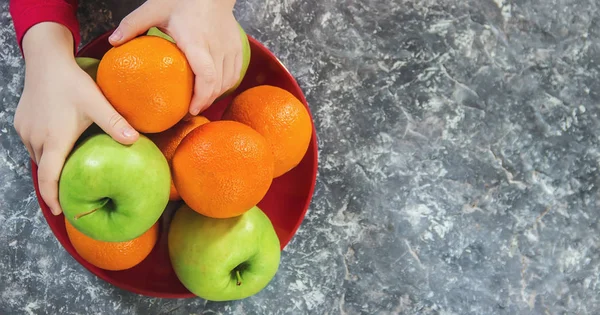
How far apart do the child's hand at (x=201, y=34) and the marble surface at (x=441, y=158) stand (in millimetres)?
167

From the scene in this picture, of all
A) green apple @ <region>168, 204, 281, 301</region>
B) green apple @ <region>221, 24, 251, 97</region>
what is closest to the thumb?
green apple @ <region>221, 24, 251, 97</region>

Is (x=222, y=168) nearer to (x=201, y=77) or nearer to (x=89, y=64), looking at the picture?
(x=201, y=77)

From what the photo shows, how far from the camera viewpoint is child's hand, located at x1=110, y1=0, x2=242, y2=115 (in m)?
0.57

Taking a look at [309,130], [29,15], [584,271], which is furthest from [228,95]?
[584,271]

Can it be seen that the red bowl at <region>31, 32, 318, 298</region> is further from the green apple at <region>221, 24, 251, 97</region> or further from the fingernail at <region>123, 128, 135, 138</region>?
the fingernail at <region>123, 128, 135, 138</region>

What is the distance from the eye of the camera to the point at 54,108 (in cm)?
58

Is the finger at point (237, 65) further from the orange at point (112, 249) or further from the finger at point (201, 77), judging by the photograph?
the orange at point (112, 249)

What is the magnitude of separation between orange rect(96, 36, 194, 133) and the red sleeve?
16 centimetres

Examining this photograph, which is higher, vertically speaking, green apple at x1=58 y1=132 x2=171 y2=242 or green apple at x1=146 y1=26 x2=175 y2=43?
green apple at x1=146 y1=26 x2=175 y2=43

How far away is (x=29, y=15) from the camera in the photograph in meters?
0.65

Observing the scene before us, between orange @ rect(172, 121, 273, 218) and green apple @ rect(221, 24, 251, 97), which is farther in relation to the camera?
green apple @ rect(221, 24, 251, 97)

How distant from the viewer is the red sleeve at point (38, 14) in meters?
0.65

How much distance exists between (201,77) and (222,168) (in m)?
0.10

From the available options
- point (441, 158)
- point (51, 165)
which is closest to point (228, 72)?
point (51, 165)
